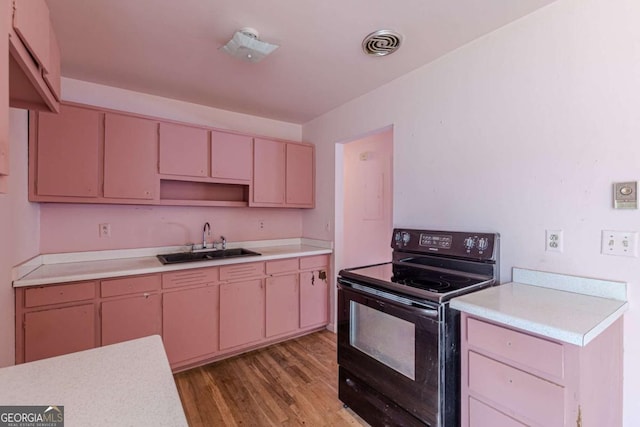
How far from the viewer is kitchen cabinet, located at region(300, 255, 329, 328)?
3.02 metres

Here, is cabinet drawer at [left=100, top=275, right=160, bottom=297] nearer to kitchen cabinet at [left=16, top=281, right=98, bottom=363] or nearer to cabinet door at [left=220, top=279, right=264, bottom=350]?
kitchen cabinet at [left=16, top=281, right=98, bottom=363]

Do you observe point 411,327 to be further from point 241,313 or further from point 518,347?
point 241,313

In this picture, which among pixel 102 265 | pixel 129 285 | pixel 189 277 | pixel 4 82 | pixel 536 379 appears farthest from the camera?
pixel 189 277

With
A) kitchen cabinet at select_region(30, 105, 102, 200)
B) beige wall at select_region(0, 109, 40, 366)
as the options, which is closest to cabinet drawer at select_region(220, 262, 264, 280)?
kitchen cabinet at select_region(30, 105, 102, 200)

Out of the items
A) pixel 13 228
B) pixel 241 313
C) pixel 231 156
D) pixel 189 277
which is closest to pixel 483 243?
pixel 241 313

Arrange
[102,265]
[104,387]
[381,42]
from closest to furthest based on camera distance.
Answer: [104,387] → [381,42] → [102,265]

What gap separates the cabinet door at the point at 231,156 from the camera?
2.76m

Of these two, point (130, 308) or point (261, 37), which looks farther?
point (130, 308)

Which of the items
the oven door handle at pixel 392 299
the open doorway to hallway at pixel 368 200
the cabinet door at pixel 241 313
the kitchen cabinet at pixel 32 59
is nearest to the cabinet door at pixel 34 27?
the kitchen cabinet at pixel 32 59

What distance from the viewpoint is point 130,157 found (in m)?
2.36

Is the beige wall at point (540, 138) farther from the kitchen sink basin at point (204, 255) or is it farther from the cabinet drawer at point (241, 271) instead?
the kitchen sink basin at point (204, 255)

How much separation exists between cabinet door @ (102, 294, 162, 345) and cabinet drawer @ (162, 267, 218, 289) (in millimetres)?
128

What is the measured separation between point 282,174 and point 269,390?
207cm

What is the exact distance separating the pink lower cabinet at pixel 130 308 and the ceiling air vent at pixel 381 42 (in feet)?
7.52
